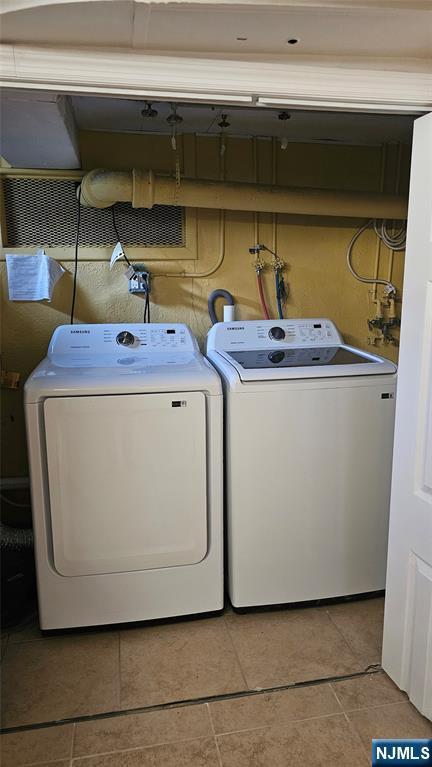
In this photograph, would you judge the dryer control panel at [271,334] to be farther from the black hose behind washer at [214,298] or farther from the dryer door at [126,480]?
the dryer door at [126,480]

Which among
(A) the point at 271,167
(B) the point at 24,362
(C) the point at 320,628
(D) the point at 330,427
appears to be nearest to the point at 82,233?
(B) the point at 24,362

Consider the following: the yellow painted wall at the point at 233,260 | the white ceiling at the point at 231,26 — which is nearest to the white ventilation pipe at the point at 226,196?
the yellow painted wall at the point at 233,260

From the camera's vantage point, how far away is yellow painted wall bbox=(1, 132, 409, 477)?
2725 millimetres

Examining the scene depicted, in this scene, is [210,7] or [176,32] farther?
[176,32]

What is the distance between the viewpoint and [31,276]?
8.69ft

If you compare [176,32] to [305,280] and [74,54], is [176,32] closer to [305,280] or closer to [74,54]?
[74,54]

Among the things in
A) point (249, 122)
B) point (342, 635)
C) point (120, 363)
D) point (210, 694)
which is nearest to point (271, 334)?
point (120, 363)

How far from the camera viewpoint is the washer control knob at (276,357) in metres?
2.40

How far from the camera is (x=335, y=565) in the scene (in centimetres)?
231

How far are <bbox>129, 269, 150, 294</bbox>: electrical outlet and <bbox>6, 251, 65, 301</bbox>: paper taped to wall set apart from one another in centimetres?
36

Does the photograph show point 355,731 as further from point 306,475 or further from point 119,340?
point 119,340

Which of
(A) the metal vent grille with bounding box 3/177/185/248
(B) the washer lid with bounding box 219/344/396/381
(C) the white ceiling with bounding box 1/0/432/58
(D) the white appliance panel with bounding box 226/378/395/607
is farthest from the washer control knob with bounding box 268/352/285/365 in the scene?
(C) the white ceiling with bounding box 1/0/432/58

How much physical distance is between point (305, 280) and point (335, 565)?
1.48 metres

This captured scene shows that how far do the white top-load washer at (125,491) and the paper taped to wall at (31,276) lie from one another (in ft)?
1.96
